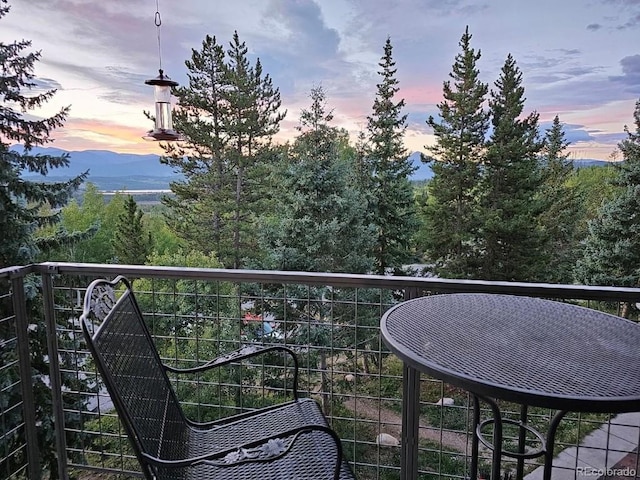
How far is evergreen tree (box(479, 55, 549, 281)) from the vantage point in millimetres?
12023

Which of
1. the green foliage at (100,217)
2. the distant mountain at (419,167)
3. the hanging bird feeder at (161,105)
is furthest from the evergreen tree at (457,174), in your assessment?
the hanging bird feeder at (161,105)

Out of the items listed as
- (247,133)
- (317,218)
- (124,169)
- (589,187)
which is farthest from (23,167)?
(589,187)

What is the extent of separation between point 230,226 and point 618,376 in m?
11.9

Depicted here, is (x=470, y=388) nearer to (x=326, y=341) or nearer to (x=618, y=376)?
Result: (x=618, y=376)

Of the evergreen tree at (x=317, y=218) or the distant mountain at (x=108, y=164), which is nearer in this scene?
the distant mountain at (x=108, y=164)

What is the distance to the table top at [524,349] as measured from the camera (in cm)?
92

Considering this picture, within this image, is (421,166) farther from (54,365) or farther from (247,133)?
(54,365)

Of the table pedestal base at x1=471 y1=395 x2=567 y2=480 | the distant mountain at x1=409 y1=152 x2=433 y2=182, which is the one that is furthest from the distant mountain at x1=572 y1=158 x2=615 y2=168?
the table pedestal base at x1=471 y1=395 x2=567 y2=480

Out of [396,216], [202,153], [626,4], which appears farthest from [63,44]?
[626,4]

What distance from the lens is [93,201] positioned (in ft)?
50.1

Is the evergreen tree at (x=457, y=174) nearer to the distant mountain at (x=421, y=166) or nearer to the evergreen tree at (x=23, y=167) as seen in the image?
the distant mountain at (x=421, y=166)

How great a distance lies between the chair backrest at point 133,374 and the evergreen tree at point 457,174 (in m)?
11.8

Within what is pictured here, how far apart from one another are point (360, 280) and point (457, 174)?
11558 mm

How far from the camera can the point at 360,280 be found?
1.78m
